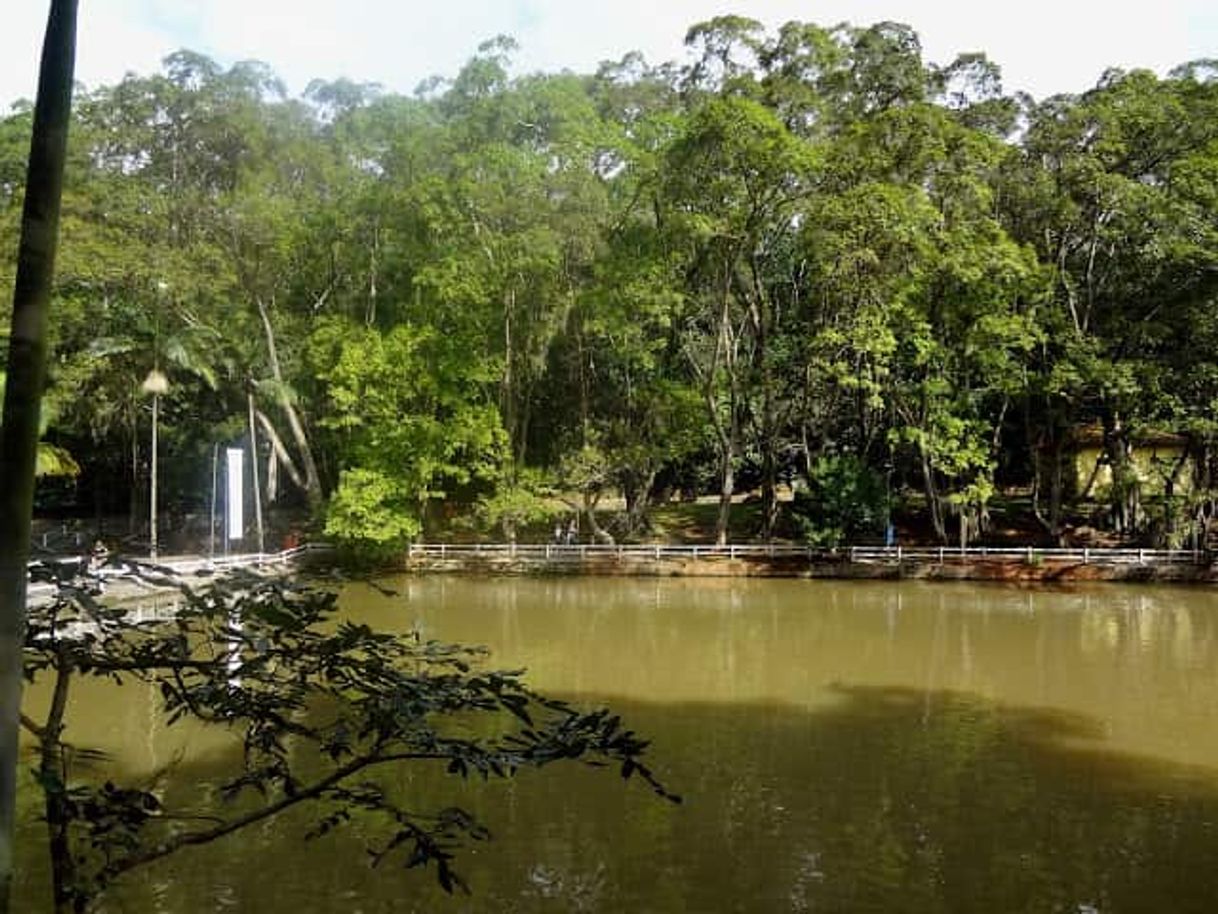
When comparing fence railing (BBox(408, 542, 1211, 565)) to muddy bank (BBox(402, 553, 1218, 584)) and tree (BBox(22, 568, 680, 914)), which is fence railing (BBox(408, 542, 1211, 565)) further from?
tree (BBox(22, 568, 680, 914))

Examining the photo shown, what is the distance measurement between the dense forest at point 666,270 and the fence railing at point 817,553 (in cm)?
80

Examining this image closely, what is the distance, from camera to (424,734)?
90.2 inches

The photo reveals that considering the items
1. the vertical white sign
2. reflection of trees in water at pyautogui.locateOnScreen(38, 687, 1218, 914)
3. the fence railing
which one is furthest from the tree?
the fence railing

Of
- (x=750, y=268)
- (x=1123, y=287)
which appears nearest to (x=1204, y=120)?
(x=1123, y=287)

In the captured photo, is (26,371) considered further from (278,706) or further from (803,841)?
(803,841)

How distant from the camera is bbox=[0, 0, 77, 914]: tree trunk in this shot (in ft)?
6.21

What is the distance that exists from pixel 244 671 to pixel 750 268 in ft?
85.3

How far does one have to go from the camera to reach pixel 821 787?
9242 millimetres

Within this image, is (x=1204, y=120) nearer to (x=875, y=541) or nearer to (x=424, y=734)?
(x=875, y=541)

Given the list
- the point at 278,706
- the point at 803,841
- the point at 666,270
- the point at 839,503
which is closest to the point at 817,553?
the point at 839,503

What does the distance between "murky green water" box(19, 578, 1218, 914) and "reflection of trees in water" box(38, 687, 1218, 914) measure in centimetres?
2

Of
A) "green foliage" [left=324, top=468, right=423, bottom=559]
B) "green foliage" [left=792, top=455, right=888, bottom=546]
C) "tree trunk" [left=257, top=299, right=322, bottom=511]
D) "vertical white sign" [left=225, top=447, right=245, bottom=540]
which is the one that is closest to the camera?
"vertical white sign" [left=225, top=447, right=245, bottom=540]

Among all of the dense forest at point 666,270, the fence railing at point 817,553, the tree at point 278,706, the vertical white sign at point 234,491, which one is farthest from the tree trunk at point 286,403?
the tree at point 278,706

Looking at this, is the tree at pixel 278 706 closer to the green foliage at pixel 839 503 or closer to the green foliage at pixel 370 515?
the green foliage at pixel 370 515
